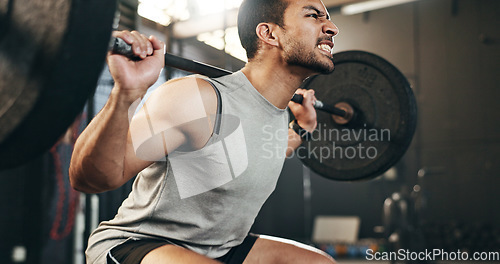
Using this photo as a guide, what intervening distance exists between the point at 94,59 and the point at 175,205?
64 centimetres

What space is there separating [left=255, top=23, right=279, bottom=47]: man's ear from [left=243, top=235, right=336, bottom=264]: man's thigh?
2.41ft

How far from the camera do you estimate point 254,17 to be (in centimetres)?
170

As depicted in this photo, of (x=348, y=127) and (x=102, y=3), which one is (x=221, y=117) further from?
(x=348, y=127)

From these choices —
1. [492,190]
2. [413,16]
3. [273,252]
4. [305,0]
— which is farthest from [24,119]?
[413,16]

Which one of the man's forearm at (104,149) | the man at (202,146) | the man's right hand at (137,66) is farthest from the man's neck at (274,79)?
the man's forearm at (104,149)

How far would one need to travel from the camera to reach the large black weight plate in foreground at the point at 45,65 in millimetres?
693

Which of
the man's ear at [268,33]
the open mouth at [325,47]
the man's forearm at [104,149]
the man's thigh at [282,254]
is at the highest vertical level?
the man's ear at [268,33]

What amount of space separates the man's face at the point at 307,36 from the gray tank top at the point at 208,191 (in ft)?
0.81

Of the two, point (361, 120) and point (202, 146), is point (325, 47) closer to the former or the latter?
point (202, 146)

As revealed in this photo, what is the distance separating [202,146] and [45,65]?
65 centimetres

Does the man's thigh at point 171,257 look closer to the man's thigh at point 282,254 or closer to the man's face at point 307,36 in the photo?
the man's thigh at point 282,254

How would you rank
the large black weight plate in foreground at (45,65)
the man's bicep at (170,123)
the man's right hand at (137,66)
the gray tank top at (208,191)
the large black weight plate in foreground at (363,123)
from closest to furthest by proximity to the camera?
the large black weight plate in foreground at (45,65) → the man's right hand at (137,66) → the man's bicep at (170,123) → the gray tank top at (208,191) → the large black weight plate in foreground at (363,123)

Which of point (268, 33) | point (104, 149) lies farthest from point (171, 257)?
point (268, 33)

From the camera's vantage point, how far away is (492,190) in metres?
6.45
